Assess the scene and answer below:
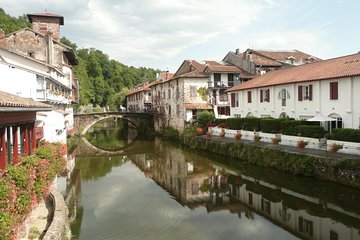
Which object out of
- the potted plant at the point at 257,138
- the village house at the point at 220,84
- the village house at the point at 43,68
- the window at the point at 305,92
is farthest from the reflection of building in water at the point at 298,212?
the village house at the point at 220,84

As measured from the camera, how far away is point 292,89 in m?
31.6

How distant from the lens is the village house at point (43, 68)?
21.4 meters

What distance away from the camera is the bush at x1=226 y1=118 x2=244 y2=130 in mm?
34875

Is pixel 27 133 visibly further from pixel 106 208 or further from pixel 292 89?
pixel 292 89

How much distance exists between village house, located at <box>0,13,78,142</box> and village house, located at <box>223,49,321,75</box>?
84.2ft

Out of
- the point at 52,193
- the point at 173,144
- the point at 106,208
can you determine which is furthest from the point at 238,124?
the point at 52,193

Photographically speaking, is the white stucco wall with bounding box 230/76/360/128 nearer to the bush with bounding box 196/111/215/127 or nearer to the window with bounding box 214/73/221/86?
the bush with bounding box 196/111/215/127

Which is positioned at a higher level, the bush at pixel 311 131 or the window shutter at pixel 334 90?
the window shutter at pixel 334 90

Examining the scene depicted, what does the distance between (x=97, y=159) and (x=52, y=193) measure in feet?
60.9

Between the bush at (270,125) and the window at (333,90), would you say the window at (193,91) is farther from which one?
the window at (333,90)

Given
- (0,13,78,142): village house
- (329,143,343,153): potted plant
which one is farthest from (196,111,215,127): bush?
(329,143,343,153): potted plant

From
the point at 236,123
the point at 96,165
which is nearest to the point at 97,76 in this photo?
the point at 236,123

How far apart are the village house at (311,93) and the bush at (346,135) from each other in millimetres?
3140

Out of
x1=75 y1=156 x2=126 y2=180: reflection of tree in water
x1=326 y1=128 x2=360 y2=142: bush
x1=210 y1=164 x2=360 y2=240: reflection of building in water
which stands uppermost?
x1=326 y1=128 x2=360 y2=142: bush
